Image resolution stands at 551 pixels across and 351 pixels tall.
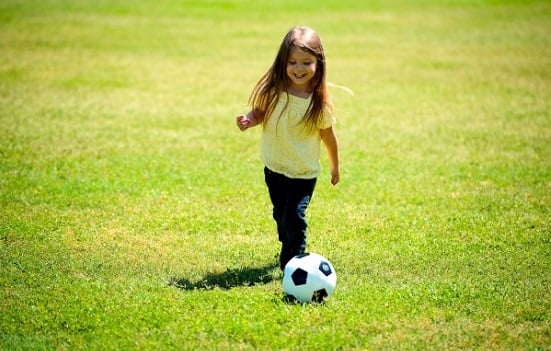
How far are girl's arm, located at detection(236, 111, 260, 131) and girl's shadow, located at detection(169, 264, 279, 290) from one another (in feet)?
3.67

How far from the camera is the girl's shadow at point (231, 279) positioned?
5414 millimetres

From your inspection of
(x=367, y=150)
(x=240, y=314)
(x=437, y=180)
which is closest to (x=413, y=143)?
(x=367, y=150)

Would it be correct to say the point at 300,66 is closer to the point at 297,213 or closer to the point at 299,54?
the point at 299,54

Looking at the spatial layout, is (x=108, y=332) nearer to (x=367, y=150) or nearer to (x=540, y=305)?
(x=540, y=305)

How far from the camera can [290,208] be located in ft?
18.0

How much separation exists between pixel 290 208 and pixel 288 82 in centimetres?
96

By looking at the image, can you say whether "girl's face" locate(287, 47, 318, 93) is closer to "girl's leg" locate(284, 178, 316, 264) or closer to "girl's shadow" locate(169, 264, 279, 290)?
"girl's leg" locate(284, 178, 316, 264)

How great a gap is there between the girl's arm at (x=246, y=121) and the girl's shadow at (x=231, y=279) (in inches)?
44.1

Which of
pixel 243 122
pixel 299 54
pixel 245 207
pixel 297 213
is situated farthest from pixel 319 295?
pixel 245 207

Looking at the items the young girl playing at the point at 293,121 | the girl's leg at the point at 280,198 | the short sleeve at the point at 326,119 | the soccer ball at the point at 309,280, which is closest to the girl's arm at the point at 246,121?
the young girl playing at the point at 293,121

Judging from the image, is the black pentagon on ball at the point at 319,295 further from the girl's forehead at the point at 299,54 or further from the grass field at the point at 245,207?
the girl's forehead at the point at 299,54

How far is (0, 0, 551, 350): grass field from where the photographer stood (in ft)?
15.6

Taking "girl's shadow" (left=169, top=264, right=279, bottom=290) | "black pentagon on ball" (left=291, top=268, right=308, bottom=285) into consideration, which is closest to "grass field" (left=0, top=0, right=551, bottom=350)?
"girl's shadow" (left=169, top=264, right=279, bottom=290)

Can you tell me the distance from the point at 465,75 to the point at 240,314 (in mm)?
10878
